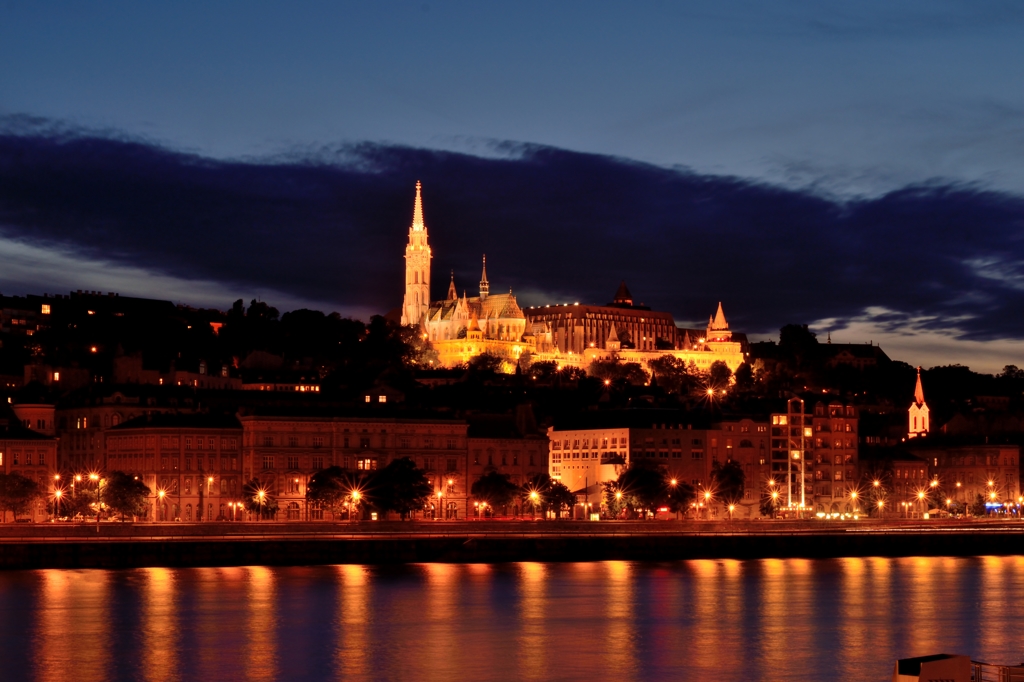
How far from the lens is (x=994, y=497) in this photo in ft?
465

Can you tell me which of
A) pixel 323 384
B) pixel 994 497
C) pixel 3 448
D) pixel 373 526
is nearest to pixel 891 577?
pixel 373 526

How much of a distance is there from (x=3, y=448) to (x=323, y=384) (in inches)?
1818

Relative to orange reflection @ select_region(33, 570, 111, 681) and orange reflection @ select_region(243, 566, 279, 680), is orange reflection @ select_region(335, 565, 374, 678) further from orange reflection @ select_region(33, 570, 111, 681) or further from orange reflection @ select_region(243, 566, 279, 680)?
orange reflection @ select_region(33, 570, 111, 681)

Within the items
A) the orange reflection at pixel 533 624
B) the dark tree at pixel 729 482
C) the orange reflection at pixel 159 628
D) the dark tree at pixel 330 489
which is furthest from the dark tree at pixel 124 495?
the dark tree at pixel 729 482

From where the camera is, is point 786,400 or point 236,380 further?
point 236,380

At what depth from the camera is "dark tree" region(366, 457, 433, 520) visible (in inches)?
4011

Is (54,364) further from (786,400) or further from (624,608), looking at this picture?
(624,608)

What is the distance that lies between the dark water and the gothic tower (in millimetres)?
82608

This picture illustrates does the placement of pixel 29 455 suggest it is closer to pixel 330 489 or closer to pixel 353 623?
pixel 330 489

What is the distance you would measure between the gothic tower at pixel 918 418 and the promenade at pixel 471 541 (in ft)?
194

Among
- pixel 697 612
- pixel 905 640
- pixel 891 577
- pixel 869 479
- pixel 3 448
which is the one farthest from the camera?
pixel 869 479

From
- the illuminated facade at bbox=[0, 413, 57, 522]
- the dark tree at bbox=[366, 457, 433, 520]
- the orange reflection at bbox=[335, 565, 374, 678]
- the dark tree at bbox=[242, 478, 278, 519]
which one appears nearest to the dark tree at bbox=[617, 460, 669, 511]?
the dark tree at bbox=[366, 457, 433, 520]

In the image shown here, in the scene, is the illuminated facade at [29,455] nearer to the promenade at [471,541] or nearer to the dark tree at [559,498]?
the promenade at [471,541]

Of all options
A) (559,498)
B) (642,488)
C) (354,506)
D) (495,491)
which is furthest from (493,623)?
(642,488)
